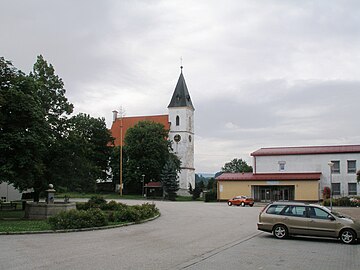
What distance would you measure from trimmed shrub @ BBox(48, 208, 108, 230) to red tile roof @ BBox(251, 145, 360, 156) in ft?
149

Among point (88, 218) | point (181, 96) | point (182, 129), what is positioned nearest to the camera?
point (88, 218)

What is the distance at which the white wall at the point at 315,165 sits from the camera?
5941 cm

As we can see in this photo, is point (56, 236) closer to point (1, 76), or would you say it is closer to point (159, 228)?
point (159, 228)

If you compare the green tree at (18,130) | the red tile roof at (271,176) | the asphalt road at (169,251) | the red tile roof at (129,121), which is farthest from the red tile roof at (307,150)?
the asphalt road at (169,251)

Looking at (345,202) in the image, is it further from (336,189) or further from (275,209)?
(275,209)

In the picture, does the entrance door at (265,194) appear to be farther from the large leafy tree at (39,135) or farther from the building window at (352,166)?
the large leafy tree at (39,135)

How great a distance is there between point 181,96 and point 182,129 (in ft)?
23.7

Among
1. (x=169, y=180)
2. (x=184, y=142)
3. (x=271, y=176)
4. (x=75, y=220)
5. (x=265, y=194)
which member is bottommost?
(x=265, y=194)

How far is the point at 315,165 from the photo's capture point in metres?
61.1

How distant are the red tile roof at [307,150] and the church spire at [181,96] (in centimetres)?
3284

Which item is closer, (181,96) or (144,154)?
(144,154)

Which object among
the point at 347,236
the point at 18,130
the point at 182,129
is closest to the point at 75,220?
the point at 18,130

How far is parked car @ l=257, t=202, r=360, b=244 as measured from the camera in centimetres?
1688

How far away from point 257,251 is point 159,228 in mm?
8353
